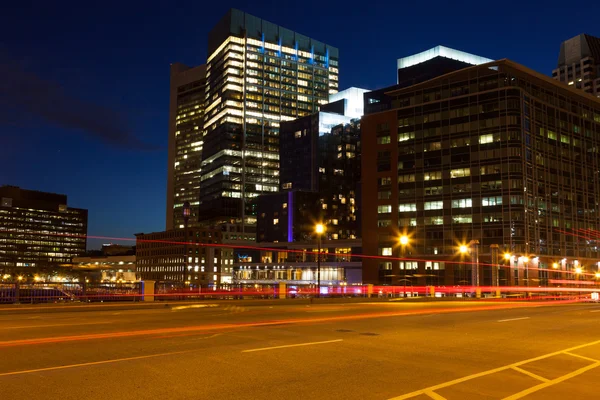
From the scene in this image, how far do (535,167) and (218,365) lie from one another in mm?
106116

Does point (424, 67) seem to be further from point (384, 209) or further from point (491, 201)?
point (491, 201)

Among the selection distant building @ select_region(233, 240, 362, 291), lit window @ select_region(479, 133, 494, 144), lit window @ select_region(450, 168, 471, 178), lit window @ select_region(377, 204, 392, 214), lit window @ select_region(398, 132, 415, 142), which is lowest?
Answer: distant building @ select_region(233, 240, 362, 291)

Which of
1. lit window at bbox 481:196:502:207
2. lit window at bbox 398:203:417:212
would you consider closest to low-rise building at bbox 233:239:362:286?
lit window at bbox 398:203:417:212

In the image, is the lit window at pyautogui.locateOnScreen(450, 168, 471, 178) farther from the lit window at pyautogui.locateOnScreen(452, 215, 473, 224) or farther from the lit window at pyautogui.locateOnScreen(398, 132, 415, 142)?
the lit window at pyautogui.locateOnScreen(398, 132, 415, 142)

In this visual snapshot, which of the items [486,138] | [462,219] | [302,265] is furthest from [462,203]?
[302,265]

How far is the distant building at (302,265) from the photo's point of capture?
5408 inches

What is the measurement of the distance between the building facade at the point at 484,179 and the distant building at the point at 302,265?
17.0 m

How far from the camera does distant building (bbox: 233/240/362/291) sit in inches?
5408

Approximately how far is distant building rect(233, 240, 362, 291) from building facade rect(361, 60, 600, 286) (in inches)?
670

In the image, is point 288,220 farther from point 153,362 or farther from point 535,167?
point 153,362

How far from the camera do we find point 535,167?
347 feet

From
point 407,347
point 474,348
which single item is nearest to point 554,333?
point 474,348

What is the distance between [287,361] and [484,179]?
333 ft

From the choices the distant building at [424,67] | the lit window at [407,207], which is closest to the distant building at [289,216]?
the distant building at [424,67]
